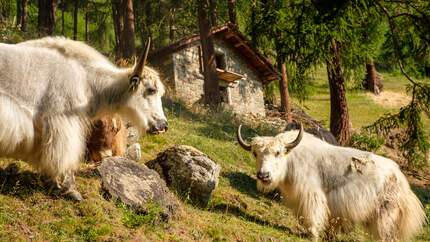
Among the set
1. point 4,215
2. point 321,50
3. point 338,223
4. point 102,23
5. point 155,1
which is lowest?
point 338,223

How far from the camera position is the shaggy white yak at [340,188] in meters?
5.90

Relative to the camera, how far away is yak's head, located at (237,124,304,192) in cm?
602

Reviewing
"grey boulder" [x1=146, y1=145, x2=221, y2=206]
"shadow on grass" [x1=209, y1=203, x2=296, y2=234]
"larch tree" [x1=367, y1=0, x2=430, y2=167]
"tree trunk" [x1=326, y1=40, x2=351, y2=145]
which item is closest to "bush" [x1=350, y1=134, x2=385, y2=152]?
"tree trunk" [x1=326, y1=40, x2=351, y2=145]

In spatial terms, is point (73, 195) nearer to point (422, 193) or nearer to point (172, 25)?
point (422, 193)

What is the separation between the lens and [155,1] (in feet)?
71.5

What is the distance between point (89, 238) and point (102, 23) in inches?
740

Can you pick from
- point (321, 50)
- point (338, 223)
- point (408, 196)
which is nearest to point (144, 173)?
point (338, 223)

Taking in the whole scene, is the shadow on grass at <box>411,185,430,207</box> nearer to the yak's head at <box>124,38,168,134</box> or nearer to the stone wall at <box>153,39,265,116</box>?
the stone wall at <box>153,39,265,116</box>

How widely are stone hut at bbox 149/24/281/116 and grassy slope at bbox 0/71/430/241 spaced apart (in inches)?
363

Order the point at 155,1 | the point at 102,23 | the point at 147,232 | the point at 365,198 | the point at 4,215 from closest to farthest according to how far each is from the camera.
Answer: the point at 4,215 → the point at 147,232 → the point at 365,198 → the point at 102,23 → the point at 155,1

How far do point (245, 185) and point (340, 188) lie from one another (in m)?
2.13

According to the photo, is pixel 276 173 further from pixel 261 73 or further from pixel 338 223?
pixel 261 73

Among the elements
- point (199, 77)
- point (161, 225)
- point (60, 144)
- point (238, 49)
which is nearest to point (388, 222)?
point (161, 225)

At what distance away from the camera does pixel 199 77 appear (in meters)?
19.3
